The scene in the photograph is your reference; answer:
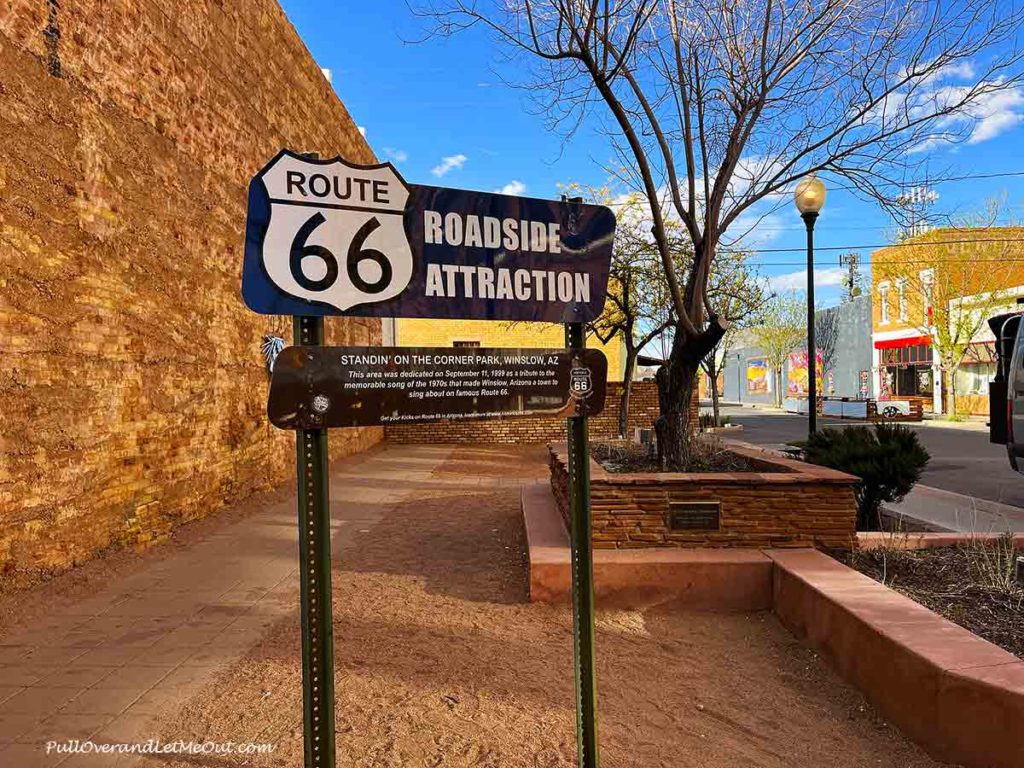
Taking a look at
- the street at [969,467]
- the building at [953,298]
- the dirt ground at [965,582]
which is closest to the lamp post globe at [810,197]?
the street at [969,467]

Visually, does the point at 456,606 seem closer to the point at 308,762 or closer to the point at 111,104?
the point at 308,762

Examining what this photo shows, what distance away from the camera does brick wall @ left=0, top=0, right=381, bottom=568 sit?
4.63 meters

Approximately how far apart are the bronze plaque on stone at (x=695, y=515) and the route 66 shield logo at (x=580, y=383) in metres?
2.65

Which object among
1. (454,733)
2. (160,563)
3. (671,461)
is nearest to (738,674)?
(454,733)

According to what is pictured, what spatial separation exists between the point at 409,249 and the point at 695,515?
338 centimetres

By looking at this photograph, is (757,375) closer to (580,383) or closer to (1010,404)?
(1010,404)

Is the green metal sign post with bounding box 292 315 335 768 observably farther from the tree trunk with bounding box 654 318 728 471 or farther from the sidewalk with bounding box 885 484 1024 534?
the sidewalk with bounding box 885 484 1024 534

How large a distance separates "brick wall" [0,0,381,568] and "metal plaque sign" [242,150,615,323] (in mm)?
3596

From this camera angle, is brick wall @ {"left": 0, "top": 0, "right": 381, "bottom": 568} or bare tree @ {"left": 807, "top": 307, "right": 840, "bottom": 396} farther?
bare tree @ {"left": 807, "top": 307, "right": 840, "bottom": 396}

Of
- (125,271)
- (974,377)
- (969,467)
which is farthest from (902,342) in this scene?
(125,271)

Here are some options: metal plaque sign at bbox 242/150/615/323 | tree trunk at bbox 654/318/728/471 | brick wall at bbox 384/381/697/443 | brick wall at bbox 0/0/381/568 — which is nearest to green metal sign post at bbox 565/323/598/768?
metal plaque sign at bbox 242/150/615/323

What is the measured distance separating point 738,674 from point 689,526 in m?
1.37

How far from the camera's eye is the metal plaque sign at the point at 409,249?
6.87 ft

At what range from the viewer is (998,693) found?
241 centimetres
